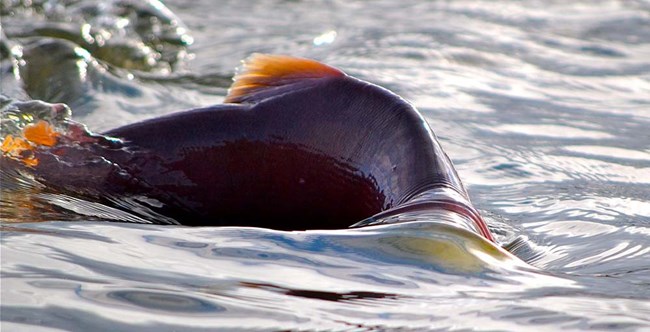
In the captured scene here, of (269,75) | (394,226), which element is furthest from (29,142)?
(394,226)

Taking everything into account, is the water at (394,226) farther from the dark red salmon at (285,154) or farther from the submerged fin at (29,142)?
the dark red salmon at (285,154)

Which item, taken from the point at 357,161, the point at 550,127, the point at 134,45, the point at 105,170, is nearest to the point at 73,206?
the point at 105,170

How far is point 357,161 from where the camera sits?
2266 millimetres

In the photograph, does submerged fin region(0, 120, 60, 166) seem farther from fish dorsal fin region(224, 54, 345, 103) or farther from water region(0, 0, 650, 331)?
fish dorsal fin region(224, 54, 345, 103)

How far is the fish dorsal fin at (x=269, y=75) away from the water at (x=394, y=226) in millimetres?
454

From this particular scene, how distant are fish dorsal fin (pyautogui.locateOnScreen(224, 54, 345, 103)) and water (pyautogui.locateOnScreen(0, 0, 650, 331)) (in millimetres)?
454

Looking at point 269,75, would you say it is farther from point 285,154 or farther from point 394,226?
point 394,226

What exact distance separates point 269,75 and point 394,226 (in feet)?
2.15

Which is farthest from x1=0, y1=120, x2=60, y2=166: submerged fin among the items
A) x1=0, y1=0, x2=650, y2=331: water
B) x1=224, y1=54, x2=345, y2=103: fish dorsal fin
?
x1=224, y1=54, x2=345, y2=103: fish dorsal fin

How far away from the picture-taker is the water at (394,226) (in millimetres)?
1698

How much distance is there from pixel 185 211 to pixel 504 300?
2.77ft

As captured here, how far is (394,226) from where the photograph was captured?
1.93m

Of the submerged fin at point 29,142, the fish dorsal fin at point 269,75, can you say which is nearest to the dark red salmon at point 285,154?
the fish dorsal fin at point 269,75

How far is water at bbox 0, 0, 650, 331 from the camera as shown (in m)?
1.70
